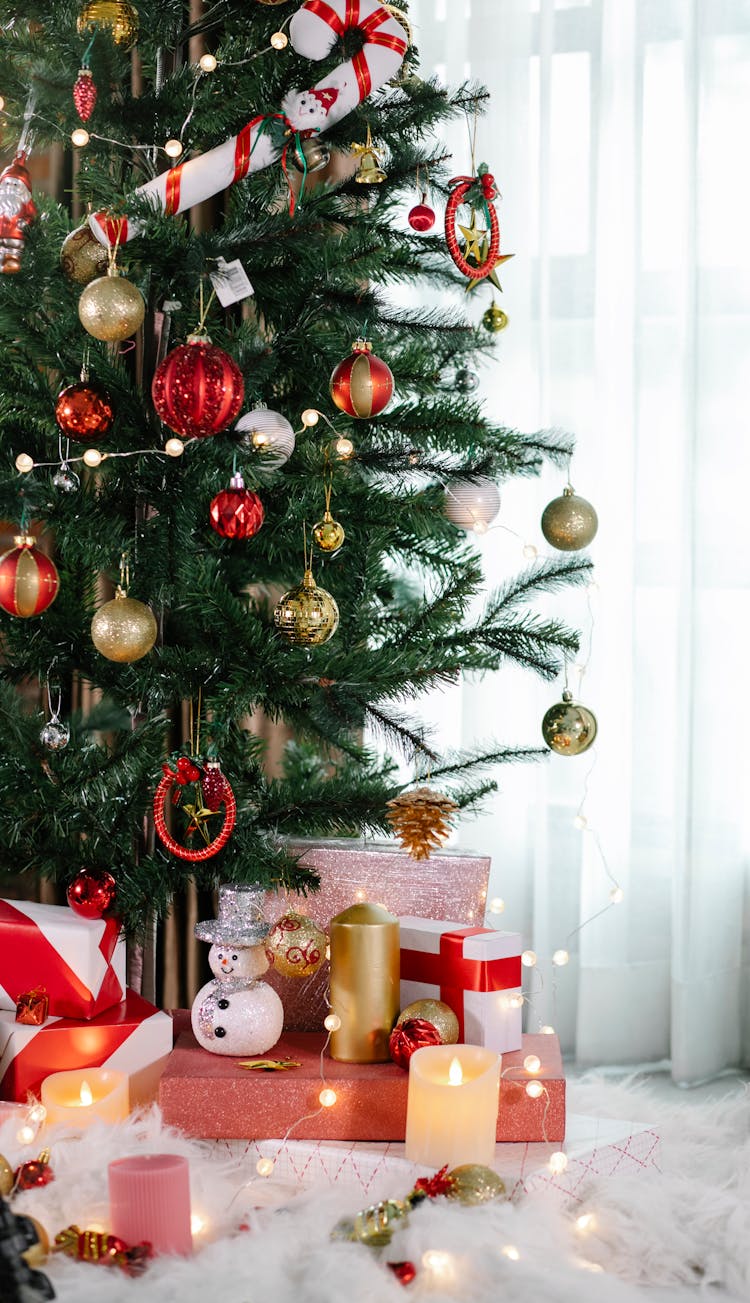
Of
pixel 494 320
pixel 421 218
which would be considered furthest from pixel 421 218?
pixel 494 320

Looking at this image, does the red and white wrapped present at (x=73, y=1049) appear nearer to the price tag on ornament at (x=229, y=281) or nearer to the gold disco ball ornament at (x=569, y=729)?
the gold disco ball ornament at (x=569, y=729)

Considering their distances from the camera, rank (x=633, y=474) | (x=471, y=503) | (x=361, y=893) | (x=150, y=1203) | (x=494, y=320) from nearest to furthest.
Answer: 1. (x=150, y=1203)
2. (x=361, y=893)
3. (x=471, y=503)
4. (x=494, y=320)
5. (x=633, y=474)

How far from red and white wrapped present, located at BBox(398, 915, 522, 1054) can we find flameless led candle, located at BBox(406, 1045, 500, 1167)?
10 cm

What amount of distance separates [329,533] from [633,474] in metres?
1.02

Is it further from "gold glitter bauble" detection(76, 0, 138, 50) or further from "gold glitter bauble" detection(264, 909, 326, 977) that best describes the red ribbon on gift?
"gold glitter bauble" detection(76, 0, 138, 50)

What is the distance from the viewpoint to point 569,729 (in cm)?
122

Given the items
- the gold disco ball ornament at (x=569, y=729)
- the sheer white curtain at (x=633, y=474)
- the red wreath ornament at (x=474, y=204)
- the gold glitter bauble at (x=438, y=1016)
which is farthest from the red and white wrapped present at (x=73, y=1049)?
the sheer white curtain at (x=633, y=474)

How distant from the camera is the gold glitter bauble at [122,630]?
98 cm

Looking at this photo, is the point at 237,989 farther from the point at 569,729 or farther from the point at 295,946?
the point at 569,729

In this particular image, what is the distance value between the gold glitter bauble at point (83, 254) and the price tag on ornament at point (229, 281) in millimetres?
106

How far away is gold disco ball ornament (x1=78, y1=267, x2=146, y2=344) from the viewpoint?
0.94m

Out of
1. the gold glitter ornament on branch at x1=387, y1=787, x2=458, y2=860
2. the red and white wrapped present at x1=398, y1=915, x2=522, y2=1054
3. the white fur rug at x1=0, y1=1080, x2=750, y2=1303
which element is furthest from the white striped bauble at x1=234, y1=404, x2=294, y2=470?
the white fur rug at x1=0, y1=1080, x2=750, y2=1303

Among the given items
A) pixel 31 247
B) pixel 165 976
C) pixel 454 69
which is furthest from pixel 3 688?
pixel 454 69

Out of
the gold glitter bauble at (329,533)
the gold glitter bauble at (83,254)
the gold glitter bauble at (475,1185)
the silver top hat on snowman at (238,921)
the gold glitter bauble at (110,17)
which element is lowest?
the gold glitter bauble at (475,1185)
